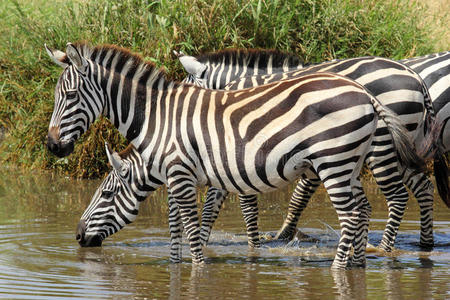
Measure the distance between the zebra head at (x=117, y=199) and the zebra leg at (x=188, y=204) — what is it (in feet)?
2.30

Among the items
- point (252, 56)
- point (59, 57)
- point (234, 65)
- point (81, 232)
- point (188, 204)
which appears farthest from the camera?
point (234, 65)

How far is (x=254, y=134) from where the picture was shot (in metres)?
7.20

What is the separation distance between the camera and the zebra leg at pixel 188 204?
741 centimetres

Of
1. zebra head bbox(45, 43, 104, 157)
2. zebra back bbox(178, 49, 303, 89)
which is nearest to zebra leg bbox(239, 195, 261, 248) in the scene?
zebra back bbox(178, 49, 303, 89)

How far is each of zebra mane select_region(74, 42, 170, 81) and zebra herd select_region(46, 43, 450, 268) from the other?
10 mm

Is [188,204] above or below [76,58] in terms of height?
below

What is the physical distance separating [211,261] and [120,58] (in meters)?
2.20

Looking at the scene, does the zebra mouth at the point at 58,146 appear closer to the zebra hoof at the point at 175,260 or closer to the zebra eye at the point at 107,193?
the zebra eye at the point at 107,193

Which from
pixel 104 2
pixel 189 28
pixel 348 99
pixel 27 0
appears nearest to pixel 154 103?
pixel 348 99

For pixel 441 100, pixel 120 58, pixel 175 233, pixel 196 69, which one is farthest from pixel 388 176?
pixel 196 69

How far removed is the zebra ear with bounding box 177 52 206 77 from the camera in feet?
32.4

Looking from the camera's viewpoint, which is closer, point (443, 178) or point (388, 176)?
point (388, 176)

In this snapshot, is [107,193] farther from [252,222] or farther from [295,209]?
[295,209]

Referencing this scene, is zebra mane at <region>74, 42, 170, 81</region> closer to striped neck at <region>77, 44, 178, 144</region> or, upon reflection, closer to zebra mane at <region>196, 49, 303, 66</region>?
striped neck at <region>77, 44, 178, 144</region>
